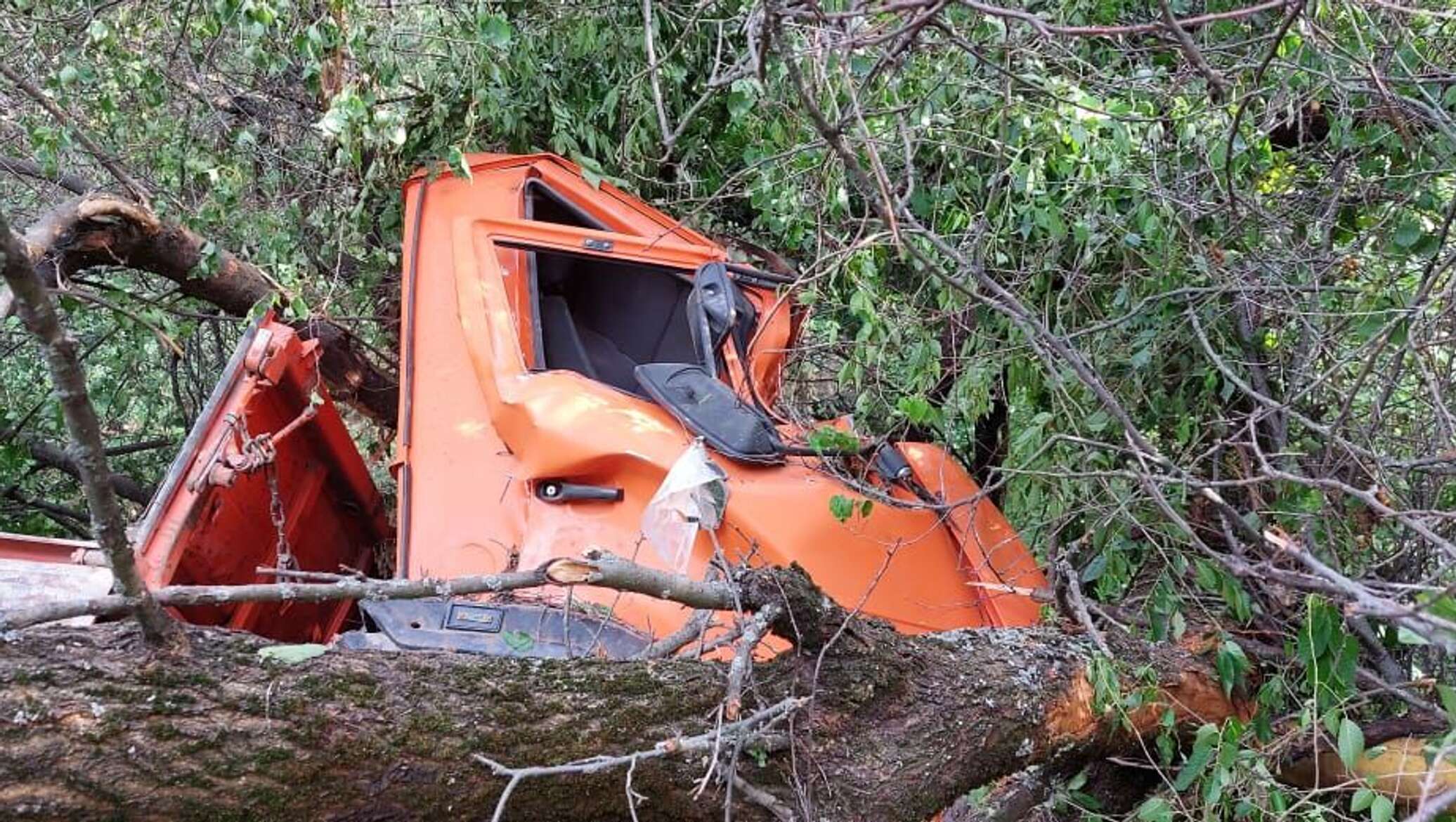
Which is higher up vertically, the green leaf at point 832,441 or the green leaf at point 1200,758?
the green leaf at point 832,441

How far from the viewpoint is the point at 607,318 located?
5.20m

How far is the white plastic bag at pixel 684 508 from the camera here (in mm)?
3064

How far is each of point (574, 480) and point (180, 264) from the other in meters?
1.80

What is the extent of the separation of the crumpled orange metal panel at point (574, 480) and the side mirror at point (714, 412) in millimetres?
44

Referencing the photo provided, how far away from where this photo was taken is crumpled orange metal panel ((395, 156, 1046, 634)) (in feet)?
10.5

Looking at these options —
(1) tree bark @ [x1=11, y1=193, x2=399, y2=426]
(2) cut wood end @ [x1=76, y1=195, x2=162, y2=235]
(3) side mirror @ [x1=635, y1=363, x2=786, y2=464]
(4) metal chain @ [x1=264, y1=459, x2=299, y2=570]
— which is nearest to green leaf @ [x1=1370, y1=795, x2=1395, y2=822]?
(3) side mirror @ [x1=635, y1=363, x2=786, y2=464]

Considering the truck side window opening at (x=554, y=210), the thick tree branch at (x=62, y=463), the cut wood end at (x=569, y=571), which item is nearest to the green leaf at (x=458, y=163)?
the truck side window opening at (x=554, y=210)

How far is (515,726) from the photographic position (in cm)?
193

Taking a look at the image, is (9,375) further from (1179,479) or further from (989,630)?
(1179,479)

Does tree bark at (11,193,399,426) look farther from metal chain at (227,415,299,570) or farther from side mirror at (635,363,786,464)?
side mirror at (635,363,786,464)

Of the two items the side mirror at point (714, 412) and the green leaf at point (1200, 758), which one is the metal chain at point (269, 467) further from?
the green leaf at point (1200, 758)

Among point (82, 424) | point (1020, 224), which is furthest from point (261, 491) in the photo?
point (1020, 224)

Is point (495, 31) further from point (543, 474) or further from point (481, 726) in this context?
point (481, 726)

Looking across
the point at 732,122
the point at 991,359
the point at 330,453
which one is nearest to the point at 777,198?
the point at 732,122
